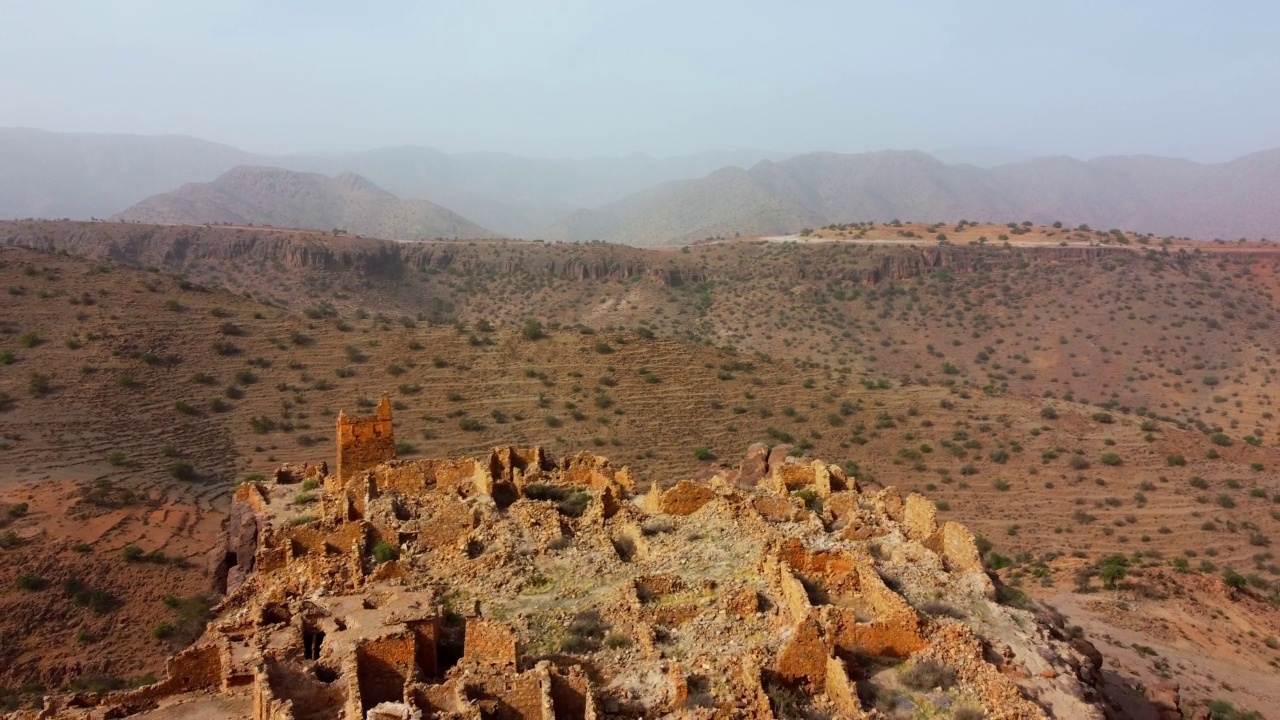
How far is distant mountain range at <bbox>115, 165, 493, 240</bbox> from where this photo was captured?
14812 centimetres

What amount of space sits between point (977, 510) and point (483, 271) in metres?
63.3

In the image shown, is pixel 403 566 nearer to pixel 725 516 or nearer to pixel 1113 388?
pixel 725 516

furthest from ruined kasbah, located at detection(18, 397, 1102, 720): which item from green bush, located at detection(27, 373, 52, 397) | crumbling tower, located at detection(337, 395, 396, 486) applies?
green bush, located at detection(27, 373, 52, 397)

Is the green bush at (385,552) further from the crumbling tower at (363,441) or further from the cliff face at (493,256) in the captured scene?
the cliff face at (493,256)

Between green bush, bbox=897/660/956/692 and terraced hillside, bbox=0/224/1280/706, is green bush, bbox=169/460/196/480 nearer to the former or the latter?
terraced hillside, bbox=0/224/1280/706

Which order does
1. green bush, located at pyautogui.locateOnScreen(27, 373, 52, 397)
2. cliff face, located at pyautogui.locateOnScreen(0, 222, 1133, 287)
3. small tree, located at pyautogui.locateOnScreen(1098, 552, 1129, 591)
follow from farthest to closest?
cliff face, located at pyautogui.locateOnScreen(0, 222, 1133, 287) < green bush, located at pyautogui.locateOnScreen(27, 373, 52, 397) < small tree, located at pyautogui.locateOnScreen(1098, 552, 1129, 591)

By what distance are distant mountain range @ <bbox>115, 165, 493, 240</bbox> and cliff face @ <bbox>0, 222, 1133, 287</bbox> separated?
203 ft

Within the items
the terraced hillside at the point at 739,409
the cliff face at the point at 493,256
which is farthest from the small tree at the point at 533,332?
the cliff face at the point at 493,256

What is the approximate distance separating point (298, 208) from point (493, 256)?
4426 inches

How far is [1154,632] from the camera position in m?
22.8

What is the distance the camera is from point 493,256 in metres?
89.0

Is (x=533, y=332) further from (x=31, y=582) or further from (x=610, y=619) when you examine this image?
(x=610, y=619)

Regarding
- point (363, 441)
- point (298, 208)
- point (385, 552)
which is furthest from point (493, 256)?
point (298, 208)

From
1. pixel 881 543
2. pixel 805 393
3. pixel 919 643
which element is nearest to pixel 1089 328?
pixel 805 393
